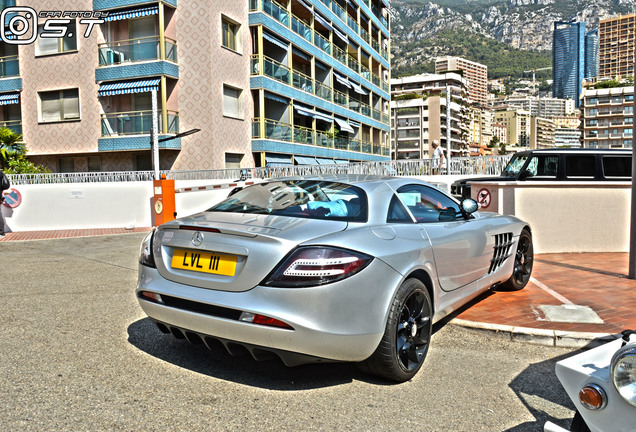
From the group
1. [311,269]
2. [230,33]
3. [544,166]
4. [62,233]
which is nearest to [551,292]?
[311,269]

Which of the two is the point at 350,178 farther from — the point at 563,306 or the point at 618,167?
the point at 618,167

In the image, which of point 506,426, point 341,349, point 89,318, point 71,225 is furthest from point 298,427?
point 71,225

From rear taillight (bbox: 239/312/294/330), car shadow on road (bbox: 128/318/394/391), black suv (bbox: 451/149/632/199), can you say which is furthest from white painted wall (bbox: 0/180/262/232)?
rear taillight (bbox: 239/312/294/330)

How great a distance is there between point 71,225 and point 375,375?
14.6m

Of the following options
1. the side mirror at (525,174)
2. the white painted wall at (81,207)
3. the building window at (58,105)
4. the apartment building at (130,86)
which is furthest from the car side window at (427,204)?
the building window at (58,105)

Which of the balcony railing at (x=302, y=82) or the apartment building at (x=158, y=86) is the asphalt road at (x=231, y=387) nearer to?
the apartment building at (x=158, y=86)

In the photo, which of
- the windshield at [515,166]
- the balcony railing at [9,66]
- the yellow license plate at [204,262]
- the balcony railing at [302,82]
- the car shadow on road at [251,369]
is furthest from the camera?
the balcony railing at [302,82]

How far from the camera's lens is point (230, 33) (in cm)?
2744

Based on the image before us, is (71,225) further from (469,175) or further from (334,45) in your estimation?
(334,45)

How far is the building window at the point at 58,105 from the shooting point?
26625 mm

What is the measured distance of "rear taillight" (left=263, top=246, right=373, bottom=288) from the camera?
314 centimetres

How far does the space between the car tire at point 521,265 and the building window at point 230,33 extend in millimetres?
23273

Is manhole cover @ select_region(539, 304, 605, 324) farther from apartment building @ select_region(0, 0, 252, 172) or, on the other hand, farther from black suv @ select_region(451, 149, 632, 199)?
apartment building @ select_region(0, 0, 252, 172)

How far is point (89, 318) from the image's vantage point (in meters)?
5.11
